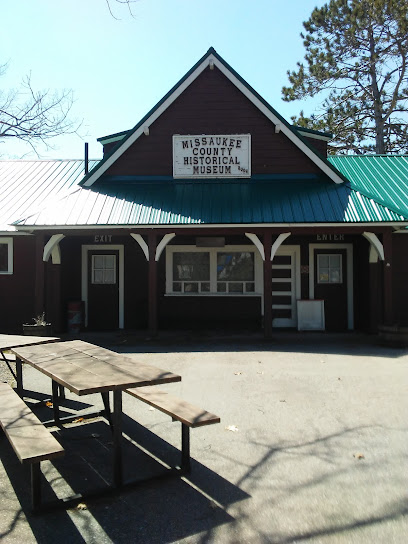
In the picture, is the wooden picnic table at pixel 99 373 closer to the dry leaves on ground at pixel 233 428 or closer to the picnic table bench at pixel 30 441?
the picnic table bench at pixel 30 441

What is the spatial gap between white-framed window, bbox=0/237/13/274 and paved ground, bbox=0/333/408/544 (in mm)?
6663

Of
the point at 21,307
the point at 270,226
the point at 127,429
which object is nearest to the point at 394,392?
the point at 127,429

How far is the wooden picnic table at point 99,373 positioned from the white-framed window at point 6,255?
28.7 feet

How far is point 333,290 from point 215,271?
3.40 meters

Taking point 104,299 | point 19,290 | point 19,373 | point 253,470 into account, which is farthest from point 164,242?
point 253,470

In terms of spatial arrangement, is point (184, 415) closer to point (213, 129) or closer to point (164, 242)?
point (164, 242)

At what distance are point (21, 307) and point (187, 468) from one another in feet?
35.6

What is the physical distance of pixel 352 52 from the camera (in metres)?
27.8

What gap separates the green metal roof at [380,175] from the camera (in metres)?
14.1

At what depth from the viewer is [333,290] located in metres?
14.5

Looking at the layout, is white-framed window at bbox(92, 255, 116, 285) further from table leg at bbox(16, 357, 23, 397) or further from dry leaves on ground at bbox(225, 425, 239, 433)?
dry leaves on ground at bbox(225, 425, 239, 433)

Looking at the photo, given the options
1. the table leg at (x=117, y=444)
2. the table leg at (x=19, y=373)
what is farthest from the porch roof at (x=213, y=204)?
the table leg at (x=117, y=444)

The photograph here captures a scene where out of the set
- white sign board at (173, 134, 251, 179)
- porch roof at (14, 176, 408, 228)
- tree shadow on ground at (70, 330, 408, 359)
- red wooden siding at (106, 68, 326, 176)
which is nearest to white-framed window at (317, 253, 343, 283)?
tree shadow on ground at (70, 330, 408, 359)

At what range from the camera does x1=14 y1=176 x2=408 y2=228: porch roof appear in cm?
1178
